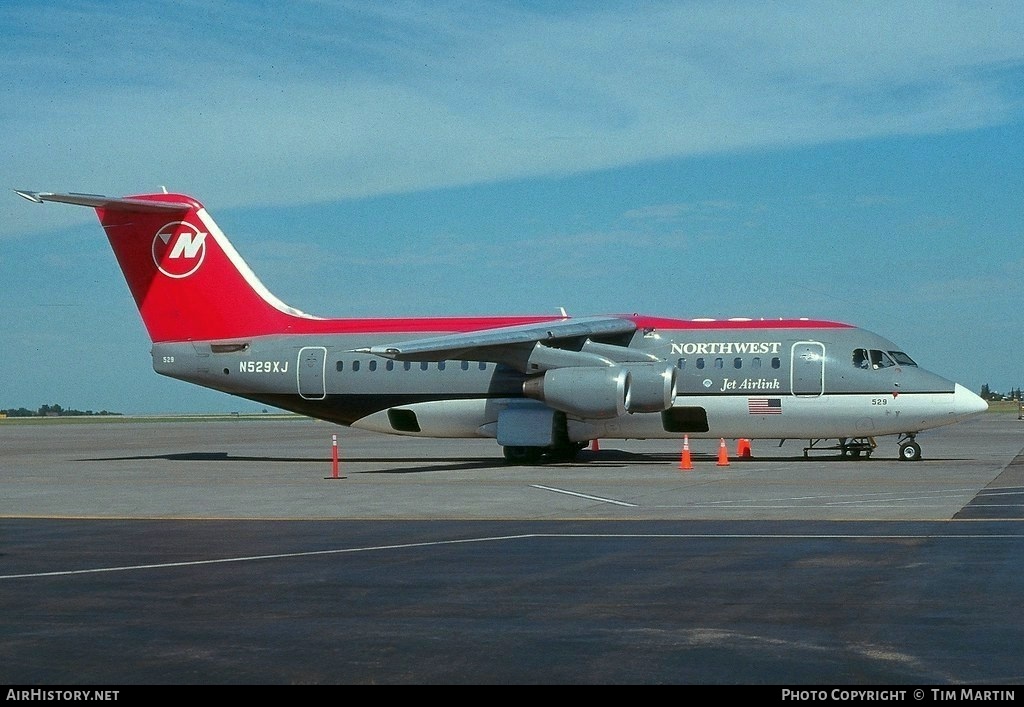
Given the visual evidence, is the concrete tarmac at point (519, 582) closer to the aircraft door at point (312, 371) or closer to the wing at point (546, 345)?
the wing at point (546, 345)

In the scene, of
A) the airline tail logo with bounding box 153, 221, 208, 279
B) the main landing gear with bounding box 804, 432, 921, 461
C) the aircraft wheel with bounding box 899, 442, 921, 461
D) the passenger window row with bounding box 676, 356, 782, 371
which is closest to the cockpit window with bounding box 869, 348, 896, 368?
the main landing gear with bounding box 804, 432, 921, 461

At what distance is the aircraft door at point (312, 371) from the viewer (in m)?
35.6

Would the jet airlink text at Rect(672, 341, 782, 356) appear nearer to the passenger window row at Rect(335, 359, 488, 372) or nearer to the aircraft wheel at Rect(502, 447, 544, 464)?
the aircraft wheel at Rect(502, 447, 544, 464)

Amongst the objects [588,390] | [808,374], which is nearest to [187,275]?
[588,390]

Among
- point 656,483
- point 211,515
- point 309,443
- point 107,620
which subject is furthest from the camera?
point 309,443

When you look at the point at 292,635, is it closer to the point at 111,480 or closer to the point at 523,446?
the point at 111,480

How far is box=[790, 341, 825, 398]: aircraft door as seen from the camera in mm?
32281

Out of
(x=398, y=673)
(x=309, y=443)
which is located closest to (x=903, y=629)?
(x=398, y=673)

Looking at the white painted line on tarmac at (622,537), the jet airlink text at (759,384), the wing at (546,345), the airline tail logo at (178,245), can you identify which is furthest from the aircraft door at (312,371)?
the white painted line on tarmac at (622,537)

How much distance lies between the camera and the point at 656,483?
83.7 ft

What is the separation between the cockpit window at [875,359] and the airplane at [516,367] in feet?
0.13

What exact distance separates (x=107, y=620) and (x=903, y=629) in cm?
610

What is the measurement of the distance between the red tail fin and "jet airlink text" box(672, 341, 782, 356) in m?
11.1
